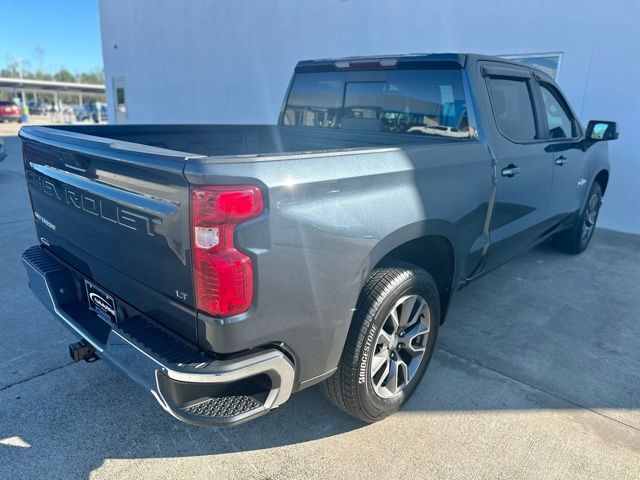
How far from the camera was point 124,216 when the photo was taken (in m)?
1.94

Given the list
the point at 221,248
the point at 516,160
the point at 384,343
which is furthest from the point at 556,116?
the point at 221,248

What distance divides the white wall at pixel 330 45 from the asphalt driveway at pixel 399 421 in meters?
4.16

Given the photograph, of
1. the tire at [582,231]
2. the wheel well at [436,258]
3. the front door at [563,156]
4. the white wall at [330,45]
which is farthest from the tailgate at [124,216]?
the white wall at [330,45]

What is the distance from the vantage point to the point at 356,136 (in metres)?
3.58

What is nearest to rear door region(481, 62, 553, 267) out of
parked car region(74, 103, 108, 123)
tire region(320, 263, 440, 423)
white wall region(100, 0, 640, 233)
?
tire region(320, 263, 440, 423)

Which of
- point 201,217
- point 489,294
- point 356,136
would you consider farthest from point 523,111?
point 201,217

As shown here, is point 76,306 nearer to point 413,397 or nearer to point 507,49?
point 413,397

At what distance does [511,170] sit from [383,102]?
3.40ft

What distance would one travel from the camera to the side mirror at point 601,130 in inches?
173

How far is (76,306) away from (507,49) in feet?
23.5

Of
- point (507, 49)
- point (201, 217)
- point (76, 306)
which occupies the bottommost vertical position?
point (76, 306)

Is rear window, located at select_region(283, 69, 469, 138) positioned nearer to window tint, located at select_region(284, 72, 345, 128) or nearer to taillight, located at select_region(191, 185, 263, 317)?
window tint, located at select_region(284, 72, 345, 128)

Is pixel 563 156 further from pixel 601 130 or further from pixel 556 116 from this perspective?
pixel 601 130

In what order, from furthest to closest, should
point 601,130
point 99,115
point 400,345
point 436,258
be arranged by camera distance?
point 99,115 → point 601,130 → point 436,258 → point 400,345
